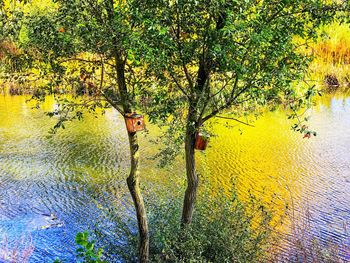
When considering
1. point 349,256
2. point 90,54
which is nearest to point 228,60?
point 90,54

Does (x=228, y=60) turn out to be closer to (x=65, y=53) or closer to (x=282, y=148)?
(x=65, y=53)

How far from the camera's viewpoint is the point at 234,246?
375cm

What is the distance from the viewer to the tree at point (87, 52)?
9.95 ft

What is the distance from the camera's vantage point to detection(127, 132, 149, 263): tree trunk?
3.63 meters

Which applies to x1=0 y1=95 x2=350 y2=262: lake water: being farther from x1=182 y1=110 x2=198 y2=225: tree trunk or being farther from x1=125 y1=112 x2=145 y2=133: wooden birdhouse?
x1=125 y1=112 x2=145 y2=133: wooden birdhouse

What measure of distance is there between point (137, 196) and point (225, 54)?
143 cm

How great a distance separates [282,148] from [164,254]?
6495 millimetres

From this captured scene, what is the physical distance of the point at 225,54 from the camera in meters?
2.99

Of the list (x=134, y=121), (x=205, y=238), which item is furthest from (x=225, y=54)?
(x=205, y=238)

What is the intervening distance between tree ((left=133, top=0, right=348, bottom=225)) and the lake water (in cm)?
78

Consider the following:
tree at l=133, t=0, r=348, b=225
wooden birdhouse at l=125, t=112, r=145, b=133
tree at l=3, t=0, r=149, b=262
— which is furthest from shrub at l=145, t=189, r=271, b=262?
wooden birdhouse at l=125, t=112, r=145, b=133

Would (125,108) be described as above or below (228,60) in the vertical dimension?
below

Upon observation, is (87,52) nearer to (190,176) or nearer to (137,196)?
(137,196)

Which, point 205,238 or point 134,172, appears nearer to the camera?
point 134,172
